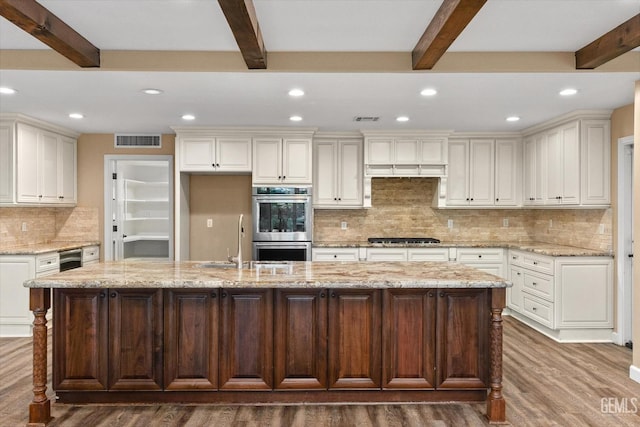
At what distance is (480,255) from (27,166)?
5.61 metres

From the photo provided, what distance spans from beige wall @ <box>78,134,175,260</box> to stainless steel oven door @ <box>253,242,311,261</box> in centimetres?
190

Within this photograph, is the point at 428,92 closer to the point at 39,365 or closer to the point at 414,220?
the point at 414,220

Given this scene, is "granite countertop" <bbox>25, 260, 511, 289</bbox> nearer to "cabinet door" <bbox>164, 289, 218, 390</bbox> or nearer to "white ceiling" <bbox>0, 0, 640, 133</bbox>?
"cabinet door" <bbox>164, 289, 218, 390</bbox>

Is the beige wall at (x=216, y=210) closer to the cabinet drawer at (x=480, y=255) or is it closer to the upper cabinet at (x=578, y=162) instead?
the cabinet drawer at (x=480, y=255)

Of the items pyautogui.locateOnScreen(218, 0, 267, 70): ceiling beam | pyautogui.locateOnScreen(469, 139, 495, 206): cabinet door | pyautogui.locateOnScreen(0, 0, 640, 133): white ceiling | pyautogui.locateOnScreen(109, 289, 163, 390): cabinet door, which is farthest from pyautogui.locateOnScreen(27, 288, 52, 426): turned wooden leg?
pyautogui.locateOnScreen(469, 139, 495, 206): cabinet door

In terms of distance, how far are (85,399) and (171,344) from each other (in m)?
0.72

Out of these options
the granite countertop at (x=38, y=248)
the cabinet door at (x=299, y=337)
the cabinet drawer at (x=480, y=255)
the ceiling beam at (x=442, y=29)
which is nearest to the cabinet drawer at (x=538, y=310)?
the cabinet drawer at (x=480, y=255)

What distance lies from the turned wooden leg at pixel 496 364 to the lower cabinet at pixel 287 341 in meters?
0.16

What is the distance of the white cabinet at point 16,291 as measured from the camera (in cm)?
467

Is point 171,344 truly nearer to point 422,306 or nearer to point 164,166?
point 422,306

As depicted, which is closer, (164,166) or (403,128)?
(403,128)

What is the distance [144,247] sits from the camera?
241 inches

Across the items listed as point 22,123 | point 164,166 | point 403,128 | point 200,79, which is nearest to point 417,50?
point 200,79

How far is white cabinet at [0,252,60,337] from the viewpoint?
15.3 ft
